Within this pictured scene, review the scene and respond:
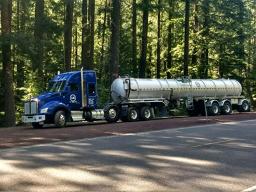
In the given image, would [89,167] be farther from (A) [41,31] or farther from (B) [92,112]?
(A) [41,31]

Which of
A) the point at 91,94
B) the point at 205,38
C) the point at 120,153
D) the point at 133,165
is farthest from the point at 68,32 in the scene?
the point at 133,165

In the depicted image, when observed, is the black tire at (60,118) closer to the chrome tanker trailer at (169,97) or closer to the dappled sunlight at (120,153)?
the chrome tanker trailer at (169,97)

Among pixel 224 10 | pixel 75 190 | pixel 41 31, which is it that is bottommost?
pixel 75 190

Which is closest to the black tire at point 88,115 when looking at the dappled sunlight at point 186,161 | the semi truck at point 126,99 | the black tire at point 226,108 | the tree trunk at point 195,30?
the semi truck at point 126,99

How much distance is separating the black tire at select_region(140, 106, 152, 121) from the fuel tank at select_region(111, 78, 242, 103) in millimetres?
650

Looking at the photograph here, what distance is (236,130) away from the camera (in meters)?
22.3

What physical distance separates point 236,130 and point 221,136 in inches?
120

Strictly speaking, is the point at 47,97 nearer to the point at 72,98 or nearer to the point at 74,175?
the point at 72,98

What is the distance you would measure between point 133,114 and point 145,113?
109 centimetres

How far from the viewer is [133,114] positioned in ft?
101

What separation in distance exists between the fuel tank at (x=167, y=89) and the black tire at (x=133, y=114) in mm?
655

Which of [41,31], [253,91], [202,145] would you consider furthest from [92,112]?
[253,91]

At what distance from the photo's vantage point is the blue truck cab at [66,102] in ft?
84.4

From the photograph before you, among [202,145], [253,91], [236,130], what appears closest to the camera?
[202,145]
